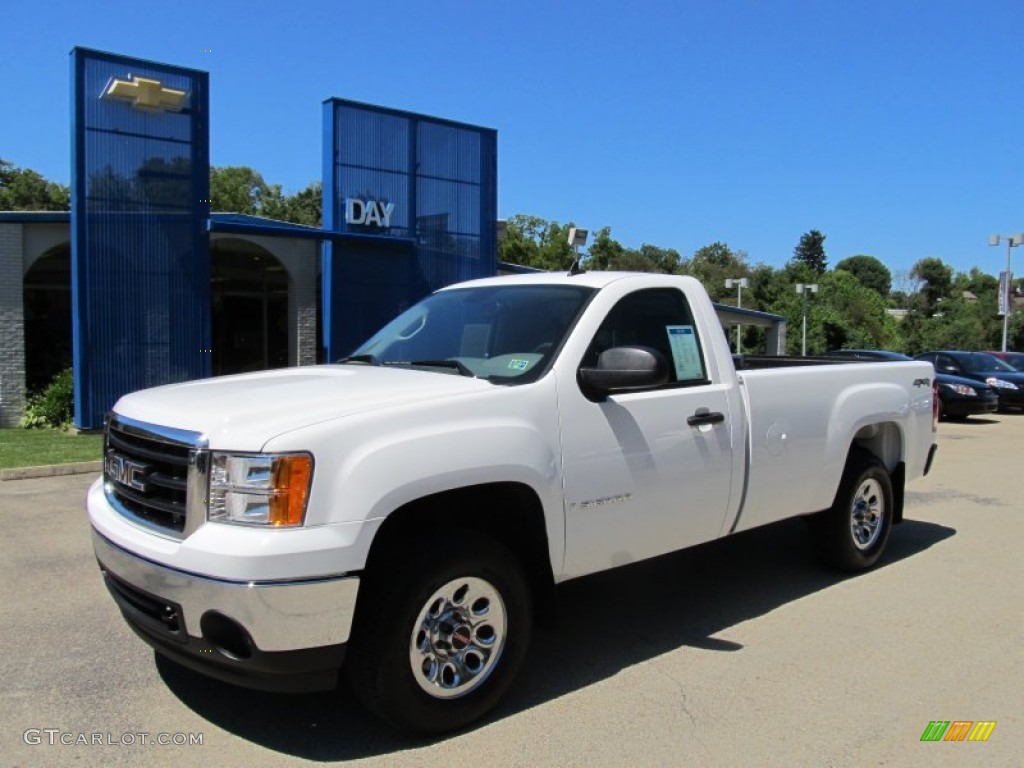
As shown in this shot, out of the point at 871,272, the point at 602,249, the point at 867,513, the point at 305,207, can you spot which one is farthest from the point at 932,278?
the point at 867,513

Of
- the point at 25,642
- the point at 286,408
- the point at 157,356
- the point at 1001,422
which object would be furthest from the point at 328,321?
the point at 1001,422

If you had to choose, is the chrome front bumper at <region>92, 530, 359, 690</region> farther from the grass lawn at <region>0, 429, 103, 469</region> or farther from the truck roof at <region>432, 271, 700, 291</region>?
the grass lawn at <region>0, 429, 103, 469</region>

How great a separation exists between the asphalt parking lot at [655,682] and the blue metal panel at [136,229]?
323 inches

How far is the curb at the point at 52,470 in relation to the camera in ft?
32.0

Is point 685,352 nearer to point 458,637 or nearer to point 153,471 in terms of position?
point 458,637

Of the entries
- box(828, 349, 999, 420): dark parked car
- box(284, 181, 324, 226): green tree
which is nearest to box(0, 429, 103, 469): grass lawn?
box(828, 349, 999, 420): dark parked car

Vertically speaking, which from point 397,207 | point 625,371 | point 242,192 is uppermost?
point 242,192

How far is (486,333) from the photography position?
4.41 metres

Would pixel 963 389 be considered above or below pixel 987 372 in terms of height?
below

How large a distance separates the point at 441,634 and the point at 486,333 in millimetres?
1643

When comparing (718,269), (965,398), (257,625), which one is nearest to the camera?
(257,625)

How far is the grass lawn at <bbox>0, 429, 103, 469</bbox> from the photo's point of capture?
10.5 metres

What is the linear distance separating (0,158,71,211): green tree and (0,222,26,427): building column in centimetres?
3825

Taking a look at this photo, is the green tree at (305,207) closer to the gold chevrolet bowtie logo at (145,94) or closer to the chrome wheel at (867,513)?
the gold chevrolet bowtie logo at (145,94)
